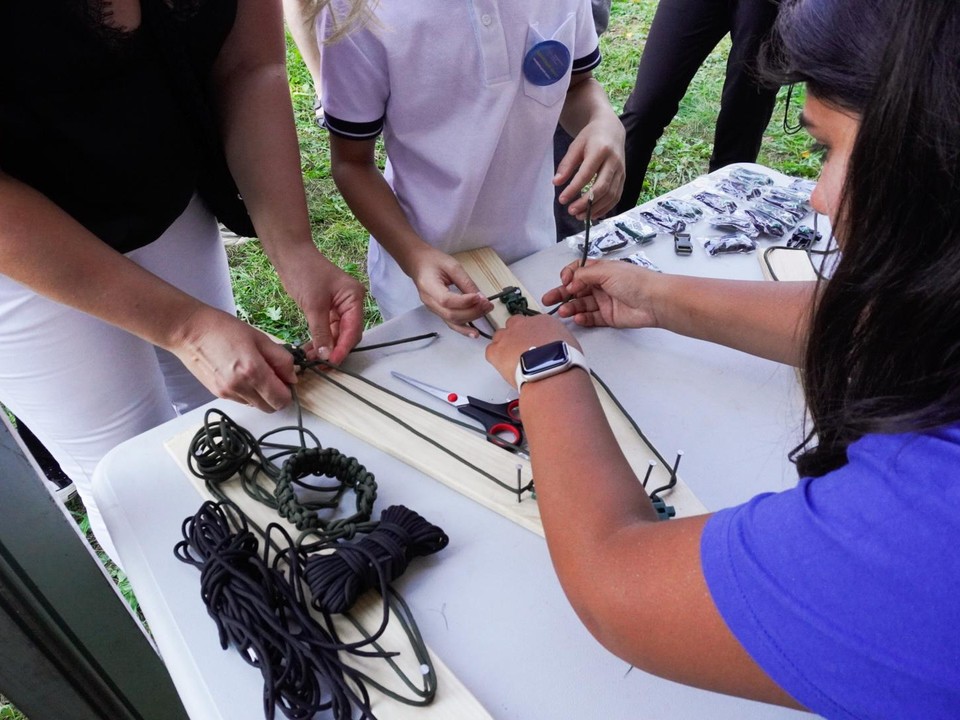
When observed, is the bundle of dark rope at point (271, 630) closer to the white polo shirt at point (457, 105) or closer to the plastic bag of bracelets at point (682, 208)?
the white polo shirt at point (457, 105)

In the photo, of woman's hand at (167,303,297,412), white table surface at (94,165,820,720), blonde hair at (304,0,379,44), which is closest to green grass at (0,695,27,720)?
white table surface at (94,165,820,720)

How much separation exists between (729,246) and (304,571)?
0.84 m

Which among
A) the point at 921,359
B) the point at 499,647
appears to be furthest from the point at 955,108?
the point at 499,647

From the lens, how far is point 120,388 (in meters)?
0.94

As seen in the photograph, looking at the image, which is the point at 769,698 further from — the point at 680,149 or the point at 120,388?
the point at 680,149

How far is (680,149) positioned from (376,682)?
2777 mm

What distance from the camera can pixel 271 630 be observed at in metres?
0.61

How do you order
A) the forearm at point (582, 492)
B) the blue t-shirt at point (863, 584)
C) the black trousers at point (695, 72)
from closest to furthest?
the blue t-shirt at point (863, 584) → the forearm at point (582, 492) → the black trousers at point (695, 72)

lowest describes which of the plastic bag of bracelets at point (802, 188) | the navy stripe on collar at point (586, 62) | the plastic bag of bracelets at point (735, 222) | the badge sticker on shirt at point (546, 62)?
the plastic bag of bracelets at point (802, 188)

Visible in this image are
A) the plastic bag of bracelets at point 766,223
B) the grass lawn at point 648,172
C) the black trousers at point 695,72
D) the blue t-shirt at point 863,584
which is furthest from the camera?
the grass lawn at point 648,172

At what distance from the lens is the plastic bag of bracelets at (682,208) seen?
3.88 feet

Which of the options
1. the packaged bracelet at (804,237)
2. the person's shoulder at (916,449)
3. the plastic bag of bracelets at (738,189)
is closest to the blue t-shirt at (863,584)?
the person's shoulder at (916,449)

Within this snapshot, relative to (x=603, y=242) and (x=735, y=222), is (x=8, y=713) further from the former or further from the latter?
(x=735, y=222)

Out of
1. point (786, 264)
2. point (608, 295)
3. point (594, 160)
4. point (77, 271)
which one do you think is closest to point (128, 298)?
point (77, 271)
